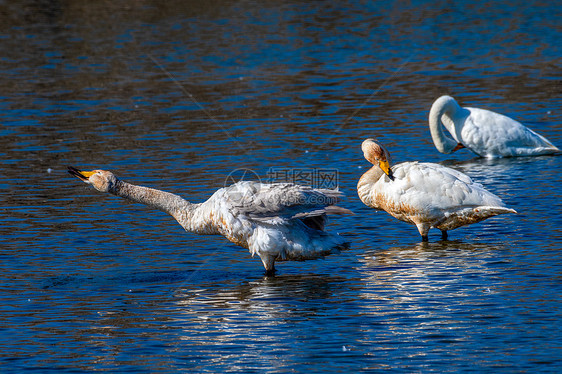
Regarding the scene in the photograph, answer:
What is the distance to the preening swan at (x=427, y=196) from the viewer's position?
12297mm

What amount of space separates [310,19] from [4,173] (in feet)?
78.0

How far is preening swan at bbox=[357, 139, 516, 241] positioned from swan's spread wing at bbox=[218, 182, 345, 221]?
143 cm

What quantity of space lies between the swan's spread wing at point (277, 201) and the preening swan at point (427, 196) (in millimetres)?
1433

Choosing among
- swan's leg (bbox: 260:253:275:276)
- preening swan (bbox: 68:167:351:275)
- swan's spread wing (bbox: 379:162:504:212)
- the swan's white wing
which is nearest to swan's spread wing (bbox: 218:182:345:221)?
preening swan (bbox: 68:167:351:275)

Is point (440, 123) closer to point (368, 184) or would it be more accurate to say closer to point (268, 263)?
point (368, 184)

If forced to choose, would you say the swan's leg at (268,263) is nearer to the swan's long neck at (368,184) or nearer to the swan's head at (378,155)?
the swan's long neck at (368,184)

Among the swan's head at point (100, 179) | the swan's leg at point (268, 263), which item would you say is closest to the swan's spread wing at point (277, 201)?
the swan's leg at point (268, 263)

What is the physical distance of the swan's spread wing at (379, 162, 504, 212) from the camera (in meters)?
12.3

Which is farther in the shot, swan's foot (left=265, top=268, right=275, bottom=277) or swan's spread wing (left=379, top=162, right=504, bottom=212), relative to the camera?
swan's spread wing (left=379, top=162, right=504, bottom=212)

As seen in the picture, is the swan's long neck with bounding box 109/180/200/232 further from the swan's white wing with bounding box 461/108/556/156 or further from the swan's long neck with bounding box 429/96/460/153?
the swan's white wing with bounding box 461/108/556/156

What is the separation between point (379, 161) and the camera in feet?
41.9

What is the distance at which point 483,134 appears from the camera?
17750mm

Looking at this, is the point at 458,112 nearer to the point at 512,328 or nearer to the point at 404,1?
the point at 512,328

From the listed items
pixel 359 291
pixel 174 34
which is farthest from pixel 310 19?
pixel 359 291
